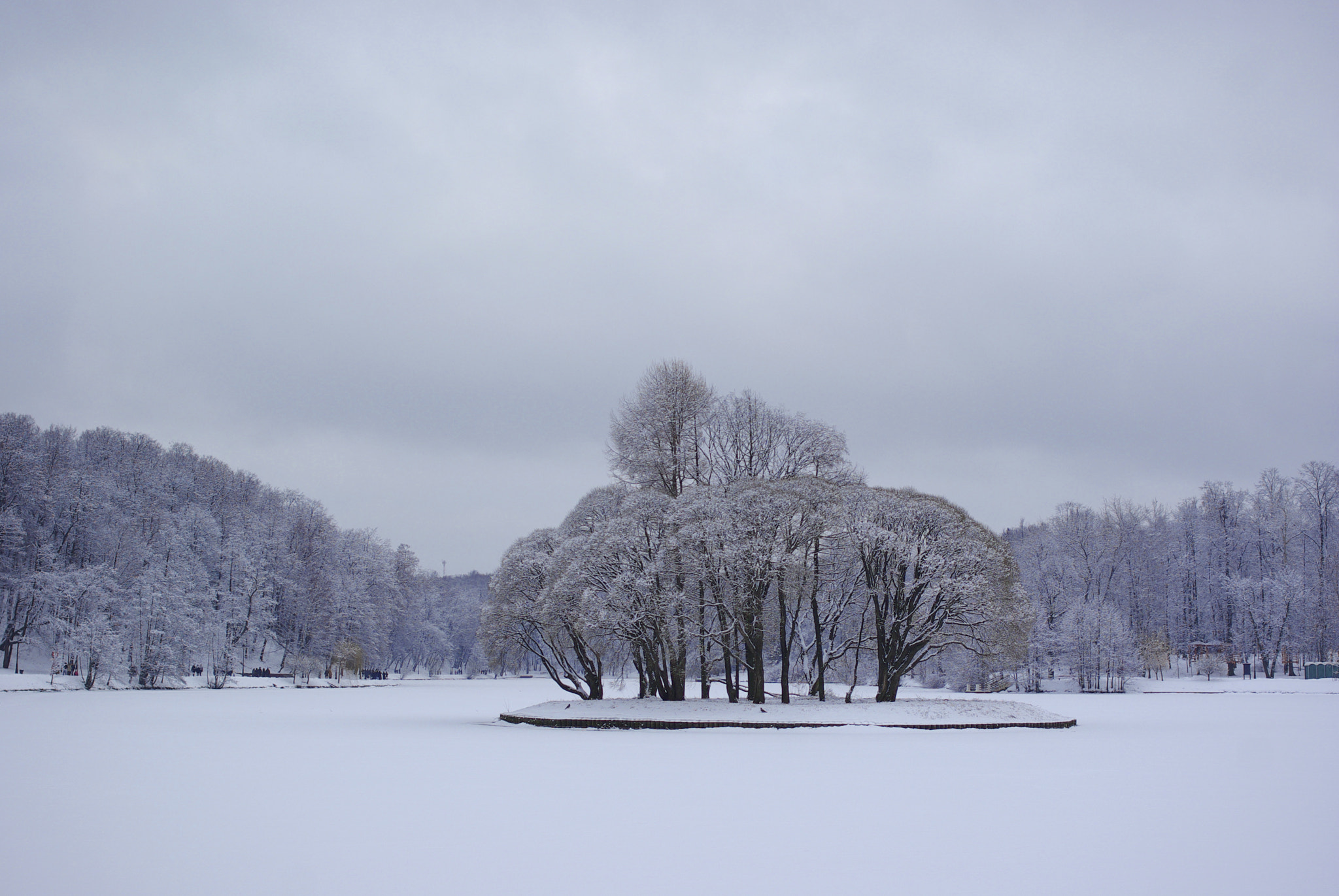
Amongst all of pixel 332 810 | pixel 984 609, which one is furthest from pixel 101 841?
pixel 984 609

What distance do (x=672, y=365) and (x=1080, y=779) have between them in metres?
26.4

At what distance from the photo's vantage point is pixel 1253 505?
84.9 meters

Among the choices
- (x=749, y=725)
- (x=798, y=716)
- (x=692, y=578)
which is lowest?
(x=749, y=725)

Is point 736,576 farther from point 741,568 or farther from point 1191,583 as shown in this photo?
point 1191,583

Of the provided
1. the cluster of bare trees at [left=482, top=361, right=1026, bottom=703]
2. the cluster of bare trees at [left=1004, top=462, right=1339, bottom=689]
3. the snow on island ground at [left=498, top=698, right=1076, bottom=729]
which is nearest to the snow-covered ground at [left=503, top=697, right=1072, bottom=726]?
the snow on island ground at [left=498, top=698, right=1076, bottom=729]

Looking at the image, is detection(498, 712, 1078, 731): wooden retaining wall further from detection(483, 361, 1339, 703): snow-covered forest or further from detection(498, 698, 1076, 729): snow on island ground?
detection(483, 361, 1339, 703): snow-covered forest

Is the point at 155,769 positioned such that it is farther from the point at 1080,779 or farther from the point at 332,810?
the point at 1080,779

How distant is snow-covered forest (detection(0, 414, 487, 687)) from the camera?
62812 millimetres

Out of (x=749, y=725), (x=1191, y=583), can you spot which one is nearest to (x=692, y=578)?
(x=749, y=725)

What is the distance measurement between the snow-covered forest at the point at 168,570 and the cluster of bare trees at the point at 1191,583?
50.6 m

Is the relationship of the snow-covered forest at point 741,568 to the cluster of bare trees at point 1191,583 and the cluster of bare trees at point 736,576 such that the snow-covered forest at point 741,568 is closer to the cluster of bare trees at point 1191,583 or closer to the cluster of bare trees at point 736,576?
the cluster of bare trees at point 736,576

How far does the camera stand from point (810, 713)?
32.4 metres

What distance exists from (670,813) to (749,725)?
1746 cm

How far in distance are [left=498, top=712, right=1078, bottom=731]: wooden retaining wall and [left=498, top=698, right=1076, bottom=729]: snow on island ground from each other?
0.07 ft
